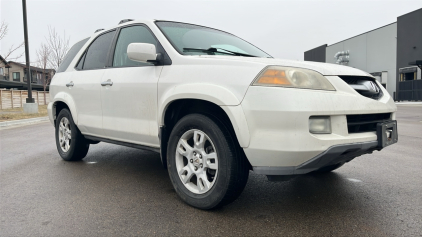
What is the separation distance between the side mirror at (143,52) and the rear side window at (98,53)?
3.92ft

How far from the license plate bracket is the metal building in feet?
94.0

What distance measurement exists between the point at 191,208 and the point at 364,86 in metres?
1.86

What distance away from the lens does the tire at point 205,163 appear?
2594mm

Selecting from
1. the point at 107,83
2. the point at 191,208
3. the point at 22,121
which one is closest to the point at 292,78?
the point at 191,208

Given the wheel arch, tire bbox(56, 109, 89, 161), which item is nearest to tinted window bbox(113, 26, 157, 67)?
the wheel arch

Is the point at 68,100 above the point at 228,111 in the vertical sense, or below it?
above

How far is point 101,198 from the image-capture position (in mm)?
3211

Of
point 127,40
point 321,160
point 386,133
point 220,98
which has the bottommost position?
point 321,160

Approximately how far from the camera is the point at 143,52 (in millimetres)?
3129

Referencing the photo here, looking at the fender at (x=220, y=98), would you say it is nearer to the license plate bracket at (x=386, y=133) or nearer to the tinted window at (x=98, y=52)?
the license plate bracket at (x=386, y=133)

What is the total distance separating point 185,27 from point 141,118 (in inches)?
48.0

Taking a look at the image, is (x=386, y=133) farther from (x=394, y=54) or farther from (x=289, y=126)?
(x=394, y=54)

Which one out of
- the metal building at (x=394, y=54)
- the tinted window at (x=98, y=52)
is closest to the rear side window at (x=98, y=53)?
the tinted window at (x=98, y=52)

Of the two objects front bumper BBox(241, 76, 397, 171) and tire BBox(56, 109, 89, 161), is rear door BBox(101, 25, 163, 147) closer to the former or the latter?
tire BBox(56, 109, 89, 161)
